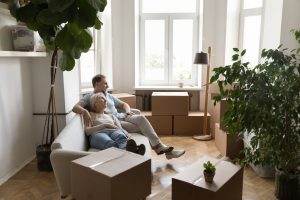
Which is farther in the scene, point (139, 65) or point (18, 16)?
point (139, 65)

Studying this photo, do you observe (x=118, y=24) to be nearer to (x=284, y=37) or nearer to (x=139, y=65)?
(x=139, y=65)

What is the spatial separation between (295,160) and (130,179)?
143 centimetres

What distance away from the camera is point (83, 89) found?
15.3 ft

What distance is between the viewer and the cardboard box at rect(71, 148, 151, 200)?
1907mm

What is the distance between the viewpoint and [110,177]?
1865 millimetres

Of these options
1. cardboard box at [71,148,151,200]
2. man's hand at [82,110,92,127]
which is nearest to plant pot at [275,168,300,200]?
cardboard box at [71,148,151,200]

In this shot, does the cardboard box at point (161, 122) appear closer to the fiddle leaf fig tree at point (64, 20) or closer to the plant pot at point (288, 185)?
the plant pot at point (288, 185)

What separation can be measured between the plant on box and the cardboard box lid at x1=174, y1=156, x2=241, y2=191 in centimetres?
33

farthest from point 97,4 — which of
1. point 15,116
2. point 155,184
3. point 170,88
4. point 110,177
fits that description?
point 170,88

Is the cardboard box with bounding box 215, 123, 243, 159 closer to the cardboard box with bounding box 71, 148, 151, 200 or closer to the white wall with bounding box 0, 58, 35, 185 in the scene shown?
the cardboard box with bounding box 71, 148, 151, 200

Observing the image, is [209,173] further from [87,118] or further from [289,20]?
[289,20]

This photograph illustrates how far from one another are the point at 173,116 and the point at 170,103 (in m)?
0.24

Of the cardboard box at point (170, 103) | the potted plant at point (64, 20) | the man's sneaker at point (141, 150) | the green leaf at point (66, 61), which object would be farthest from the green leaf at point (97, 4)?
the cardboard box at point (170, 103)

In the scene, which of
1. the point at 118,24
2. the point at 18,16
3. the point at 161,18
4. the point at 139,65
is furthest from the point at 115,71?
the point at 18,16
